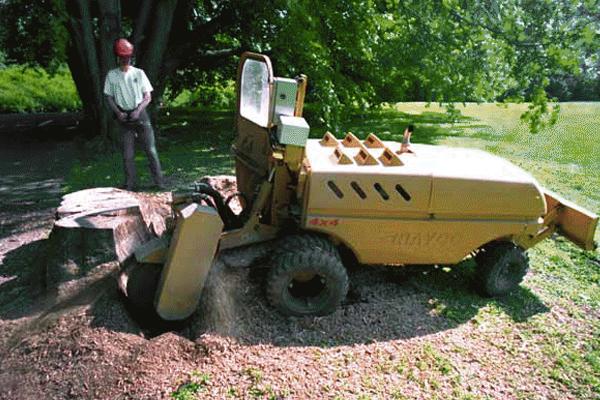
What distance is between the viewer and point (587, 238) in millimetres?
5086

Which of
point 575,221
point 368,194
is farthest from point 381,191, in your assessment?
point 575,221

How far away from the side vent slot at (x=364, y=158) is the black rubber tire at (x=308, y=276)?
0.69 metres

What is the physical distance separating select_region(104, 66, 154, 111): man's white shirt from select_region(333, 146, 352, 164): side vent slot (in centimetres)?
313

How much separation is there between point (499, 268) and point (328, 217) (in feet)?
5.35

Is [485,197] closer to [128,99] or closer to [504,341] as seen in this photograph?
[504,341]

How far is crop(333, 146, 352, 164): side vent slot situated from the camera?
464 centimetres

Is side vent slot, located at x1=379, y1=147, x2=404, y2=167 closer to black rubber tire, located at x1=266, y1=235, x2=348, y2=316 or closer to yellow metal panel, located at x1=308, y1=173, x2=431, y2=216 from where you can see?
yellow metal panel, located at x1=308, y1=173, x2=431, y2=216

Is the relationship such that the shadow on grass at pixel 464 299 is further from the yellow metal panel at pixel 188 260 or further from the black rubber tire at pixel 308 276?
the yellow metal panel at pixel 188 260

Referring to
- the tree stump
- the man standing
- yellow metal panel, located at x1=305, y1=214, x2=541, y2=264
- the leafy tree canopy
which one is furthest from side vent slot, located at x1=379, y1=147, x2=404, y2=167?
the leafy tree canopy

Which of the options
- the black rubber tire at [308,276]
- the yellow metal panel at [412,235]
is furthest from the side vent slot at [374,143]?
the black rubber tire at [308,276]

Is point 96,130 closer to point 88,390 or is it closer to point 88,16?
point 88,16

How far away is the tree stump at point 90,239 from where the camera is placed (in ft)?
15.3

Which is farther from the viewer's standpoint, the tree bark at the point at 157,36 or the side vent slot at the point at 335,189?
the tree bark at the point at 157,36

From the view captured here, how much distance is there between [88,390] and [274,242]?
178 cm
